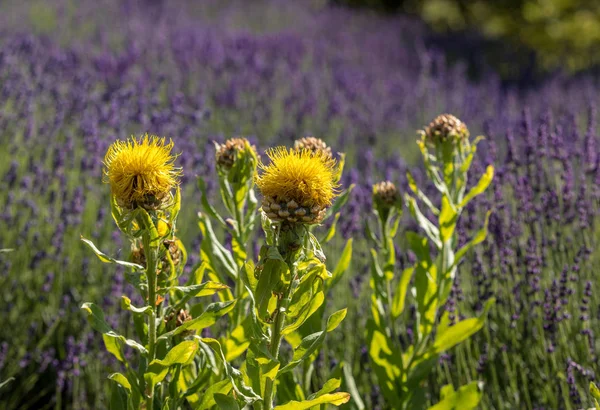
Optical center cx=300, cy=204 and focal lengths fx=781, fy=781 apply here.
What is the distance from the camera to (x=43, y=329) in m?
3.32

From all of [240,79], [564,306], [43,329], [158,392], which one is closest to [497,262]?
[564,306]

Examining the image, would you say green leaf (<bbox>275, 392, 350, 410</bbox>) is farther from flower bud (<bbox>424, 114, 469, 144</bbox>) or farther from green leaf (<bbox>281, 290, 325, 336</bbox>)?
flower bud (<bbox>424, 114, 469, 144</bbox>)

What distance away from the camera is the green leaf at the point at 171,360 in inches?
67.2

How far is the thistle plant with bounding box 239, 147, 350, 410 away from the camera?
1562 millimetres

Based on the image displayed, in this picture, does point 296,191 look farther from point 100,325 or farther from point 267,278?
point 100,325

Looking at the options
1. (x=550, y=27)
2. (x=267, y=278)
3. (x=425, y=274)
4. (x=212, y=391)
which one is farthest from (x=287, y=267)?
(x=550, y=27)

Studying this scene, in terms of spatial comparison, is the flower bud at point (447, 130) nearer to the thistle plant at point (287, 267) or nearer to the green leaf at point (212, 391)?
the thistle plant at point (287, 267)

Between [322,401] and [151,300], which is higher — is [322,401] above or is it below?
below

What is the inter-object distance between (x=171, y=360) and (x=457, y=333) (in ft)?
2.90

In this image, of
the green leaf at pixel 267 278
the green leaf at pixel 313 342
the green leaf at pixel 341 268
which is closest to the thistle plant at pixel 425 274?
the green leaf at pixel 341 268

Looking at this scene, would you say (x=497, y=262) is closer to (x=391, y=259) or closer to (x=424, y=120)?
(x=391, y=259)

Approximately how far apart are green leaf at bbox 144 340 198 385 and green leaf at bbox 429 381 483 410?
79 centimetres

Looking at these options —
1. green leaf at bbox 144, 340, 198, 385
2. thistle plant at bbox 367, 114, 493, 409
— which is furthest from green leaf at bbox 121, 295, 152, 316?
thistle plant at bbox 367, 114, 493, 409

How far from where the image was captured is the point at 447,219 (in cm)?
226
